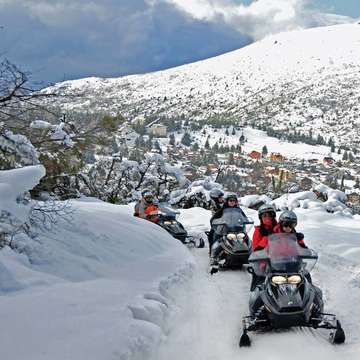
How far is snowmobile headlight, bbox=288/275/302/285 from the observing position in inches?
275

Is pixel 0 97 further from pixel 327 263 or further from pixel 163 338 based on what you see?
pixel 327 263

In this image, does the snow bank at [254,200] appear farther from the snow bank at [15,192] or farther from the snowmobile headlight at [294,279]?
the snow bank at [15,192]

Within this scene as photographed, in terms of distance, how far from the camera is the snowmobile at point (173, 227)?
1425cm

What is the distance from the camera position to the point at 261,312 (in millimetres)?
7043

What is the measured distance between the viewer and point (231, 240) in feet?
37.7

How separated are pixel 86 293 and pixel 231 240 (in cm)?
511

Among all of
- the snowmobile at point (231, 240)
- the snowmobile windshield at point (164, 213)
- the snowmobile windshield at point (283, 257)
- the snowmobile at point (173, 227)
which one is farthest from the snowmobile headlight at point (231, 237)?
the snowmobile windshield at point (283, 257)

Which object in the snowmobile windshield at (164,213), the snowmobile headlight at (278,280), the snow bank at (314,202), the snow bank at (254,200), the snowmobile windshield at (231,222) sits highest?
the snowmobile headlight at (278,280)

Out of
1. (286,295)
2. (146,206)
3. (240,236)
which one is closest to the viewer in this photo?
(286,295)

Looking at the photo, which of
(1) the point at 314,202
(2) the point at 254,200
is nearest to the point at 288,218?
(1) the point at 314,202

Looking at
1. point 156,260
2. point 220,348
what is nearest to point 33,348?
point 220,348

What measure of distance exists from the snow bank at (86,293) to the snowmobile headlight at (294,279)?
1.79 meters

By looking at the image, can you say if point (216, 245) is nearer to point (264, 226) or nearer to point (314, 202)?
point (264, 226)

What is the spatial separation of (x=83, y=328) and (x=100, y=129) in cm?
368
